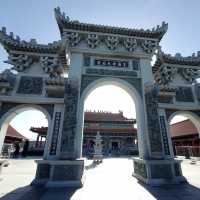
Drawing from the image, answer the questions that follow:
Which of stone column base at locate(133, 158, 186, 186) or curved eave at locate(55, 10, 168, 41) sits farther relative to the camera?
curved eave at locate(55, 10, 168, 41)

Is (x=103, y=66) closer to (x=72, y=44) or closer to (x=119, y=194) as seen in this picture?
(x=72, y=44)

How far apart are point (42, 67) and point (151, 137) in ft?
22.6

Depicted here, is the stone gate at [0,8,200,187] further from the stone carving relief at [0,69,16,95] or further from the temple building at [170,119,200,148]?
the temple building at [170,119,200,148]

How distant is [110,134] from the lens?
91.0 ft

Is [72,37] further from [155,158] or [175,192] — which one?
[175,192]

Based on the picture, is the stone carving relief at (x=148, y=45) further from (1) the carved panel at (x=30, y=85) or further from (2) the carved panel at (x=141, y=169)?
(2) the carved panel at (x=141, y=169)

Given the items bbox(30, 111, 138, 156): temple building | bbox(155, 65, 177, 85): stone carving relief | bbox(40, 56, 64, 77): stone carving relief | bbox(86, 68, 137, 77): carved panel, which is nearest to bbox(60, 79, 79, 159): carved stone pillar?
Result: bbox(40, 56, 64, 77): stone carving relief

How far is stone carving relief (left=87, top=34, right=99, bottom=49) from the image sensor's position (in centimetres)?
892

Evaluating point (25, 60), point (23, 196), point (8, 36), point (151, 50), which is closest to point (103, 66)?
point (151, 50)

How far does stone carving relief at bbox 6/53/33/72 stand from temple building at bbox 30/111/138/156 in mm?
19867

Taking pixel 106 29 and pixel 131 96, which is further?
pixel 106 29

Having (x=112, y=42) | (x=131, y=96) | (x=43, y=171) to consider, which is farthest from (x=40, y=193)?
(x=112, y=42)

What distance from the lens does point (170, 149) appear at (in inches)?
295

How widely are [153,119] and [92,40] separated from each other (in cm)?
584
